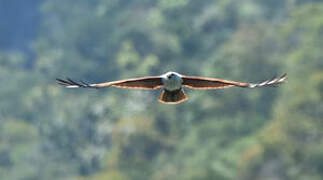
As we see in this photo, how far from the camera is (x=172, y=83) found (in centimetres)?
1280

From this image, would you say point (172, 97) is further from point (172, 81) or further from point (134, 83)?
point (134, 83)

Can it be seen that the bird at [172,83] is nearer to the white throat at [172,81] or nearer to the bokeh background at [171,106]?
the white throat at [172,81]

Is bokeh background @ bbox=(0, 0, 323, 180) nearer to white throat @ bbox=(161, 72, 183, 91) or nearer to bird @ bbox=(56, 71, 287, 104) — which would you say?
bird @ bbox=(56, 71, 287, 104)

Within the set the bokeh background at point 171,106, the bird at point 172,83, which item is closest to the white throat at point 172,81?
the bird at point 172,83

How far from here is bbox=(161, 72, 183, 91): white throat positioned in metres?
12.7

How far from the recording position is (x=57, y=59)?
7088cm

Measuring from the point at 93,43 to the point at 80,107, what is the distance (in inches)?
661

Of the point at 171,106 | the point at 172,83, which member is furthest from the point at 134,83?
the point at 171,106

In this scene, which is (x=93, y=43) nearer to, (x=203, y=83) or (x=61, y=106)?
(x=61, y=106)

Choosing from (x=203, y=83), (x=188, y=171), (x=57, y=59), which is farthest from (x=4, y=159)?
(x=203, y=83)

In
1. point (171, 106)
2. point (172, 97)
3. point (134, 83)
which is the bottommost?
point (172, 97)

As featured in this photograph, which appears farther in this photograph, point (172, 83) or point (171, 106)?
point (171, 106)

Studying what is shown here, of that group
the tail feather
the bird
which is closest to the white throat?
the bird

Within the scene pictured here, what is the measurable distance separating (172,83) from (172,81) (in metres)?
0.03
